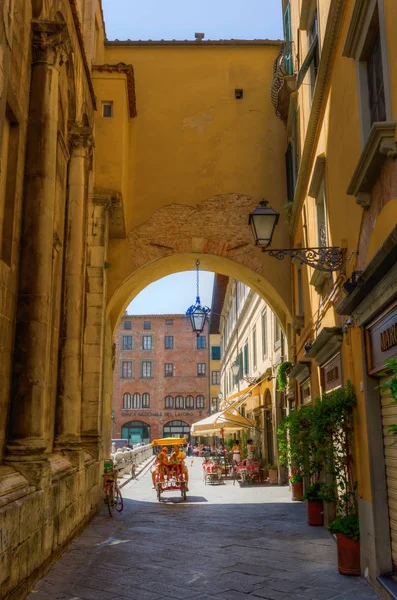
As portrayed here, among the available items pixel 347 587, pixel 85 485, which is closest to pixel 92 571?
pixel 347 587

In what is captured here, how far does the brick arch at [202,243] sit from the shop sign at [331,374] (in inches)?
217

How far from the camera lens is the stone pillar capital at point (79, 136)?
38.8 feet

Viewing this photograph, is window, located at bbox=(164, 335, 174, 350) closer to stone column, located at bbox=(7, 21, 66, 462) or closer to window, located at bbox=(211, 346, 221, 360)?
window, located at bbox=(211, 346, 221, 360)

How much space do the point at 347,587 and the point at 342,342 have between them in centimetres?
288

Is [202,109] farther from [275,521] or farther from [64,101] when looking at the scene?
[275,521]

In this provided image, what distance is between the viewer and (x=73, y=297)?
36.8 feet

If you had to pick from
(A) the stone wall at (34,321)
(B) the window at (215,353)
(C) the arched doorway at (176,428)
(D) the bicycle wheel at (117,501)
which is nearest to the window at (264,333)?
(D) the bicycle wheel at (117,501)

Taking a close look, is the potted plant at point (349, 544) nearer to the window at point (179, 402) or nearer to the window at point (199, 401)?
the window at point (199, 401)

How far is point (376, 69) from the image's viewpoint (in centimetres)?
623

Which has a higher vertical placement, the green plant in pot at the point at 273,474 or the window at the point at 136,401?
the window at the point at 136,401

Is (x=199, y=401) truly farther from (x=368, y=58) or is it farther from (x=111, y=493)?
(x=368, y=58)

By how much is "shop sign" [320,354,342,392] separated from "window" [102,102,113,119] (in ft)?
28.0

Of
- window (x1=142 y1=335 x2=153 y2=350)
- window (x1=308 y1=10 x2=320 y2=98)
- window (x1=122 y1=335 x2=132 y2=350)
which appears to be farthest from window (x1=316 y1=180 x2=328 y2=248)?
window (x1=122 y1=335 x2=132 y2=350)

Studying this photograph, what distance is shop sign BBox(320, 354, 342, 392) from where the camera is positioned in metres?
→ 8.52
